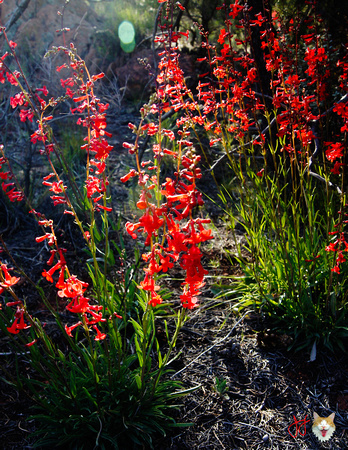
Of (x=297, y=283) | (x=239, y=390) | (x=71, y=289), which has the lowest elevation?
(x=239, y=390)

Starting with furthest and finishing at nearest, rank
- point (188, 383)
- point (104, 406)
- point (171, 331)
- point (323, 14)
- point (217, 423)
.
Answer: point (323, 14)
point (171, 331)
point (188, 383)
point (217, 423)
point (104, 406)

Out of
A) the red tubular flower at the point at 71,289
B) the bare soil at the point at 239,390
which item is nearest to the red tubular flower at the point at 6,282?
the red tubular flower at the point at 71,289

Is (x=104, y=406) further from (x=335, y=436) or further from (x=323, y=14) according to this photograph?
(x=323, y=14)

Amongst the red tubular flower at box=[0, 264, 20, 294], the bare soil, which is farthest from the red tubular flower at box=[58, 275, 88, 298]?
the bare soil

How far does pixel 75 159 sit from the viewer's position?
4820mm

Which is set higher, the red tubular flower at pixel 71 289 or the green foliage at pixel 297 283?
the red tubular flower at pixel 71 289

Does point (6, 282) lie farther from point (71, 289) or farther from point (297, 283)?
point (297, 283)

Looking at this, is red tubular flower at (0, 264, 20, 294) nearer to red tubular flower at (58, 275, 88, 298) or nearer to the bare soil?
red tubular flower at (58, 275, 88, 298)

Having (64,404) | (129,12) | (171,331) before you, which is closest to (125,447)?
(64,404)

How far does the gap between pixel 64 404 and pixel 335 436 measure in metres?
1.41

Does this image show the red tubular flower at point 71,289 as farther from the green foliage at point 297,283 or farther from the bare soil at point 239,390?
the green foliage at point 297,283

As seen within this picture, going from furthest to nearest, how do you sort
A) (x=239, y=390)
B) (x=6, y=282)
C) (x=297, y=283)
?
1. (x=297, y=283)
2. (x=239, y=390)
3. (x=6, y=282)

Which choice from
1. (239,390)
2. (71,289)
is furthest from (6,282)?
(239,390)

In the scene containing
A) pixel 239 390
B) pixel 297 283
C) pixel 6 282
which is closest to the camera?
pixel 6 282
